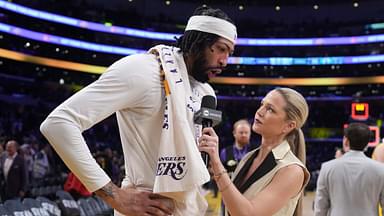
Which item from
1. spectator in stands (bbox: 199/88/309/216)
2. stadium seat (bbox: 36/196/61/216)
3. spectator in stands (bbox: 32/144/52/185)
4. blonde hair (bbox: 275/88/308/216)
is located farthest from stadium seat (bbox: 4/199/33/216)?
spectator in stands (bbox: 32/144/52/185)

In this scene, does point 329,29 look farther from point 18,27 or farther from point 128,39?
point 18,27

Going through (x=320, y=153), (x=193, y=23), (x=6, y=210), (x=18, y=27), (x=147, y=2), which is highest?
(x=147, y=2)

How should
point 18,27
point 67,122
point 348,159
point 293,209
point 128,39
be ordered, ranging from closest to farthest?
point 67,122 < point 293,209 < point 348,159 < point 18,27 < point 128,39

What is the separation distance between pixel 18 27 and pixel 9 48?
106 cm

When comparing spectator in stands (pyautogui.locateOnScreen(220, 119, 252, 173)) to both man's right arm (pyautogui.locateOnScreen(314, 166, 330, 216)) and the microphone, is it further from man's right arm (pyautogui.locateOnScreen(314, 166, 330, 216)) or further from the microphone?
the microphone

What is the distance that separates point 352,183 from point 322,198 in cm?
31

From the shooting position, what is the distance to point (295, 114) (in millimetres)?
2512

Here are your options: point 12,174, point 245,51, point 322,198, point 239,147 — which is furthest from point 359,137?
point 245,51

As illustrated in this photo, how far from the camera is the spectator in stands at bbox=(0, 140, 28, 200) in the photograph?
852cm

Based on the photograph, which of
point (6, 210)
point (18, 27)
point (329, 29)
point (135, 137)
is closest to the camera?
point (135, 137)

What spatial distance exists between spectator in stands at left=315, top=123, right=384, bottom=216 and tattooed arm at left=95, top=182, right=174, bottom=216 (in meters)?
2.69

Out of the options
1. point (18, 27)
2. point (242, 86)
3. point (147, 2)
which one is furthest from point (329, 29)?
point (18, 27)

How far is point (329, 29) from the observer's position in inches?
1307

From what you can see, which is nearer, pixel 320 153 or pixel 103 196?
pixel 103 196
